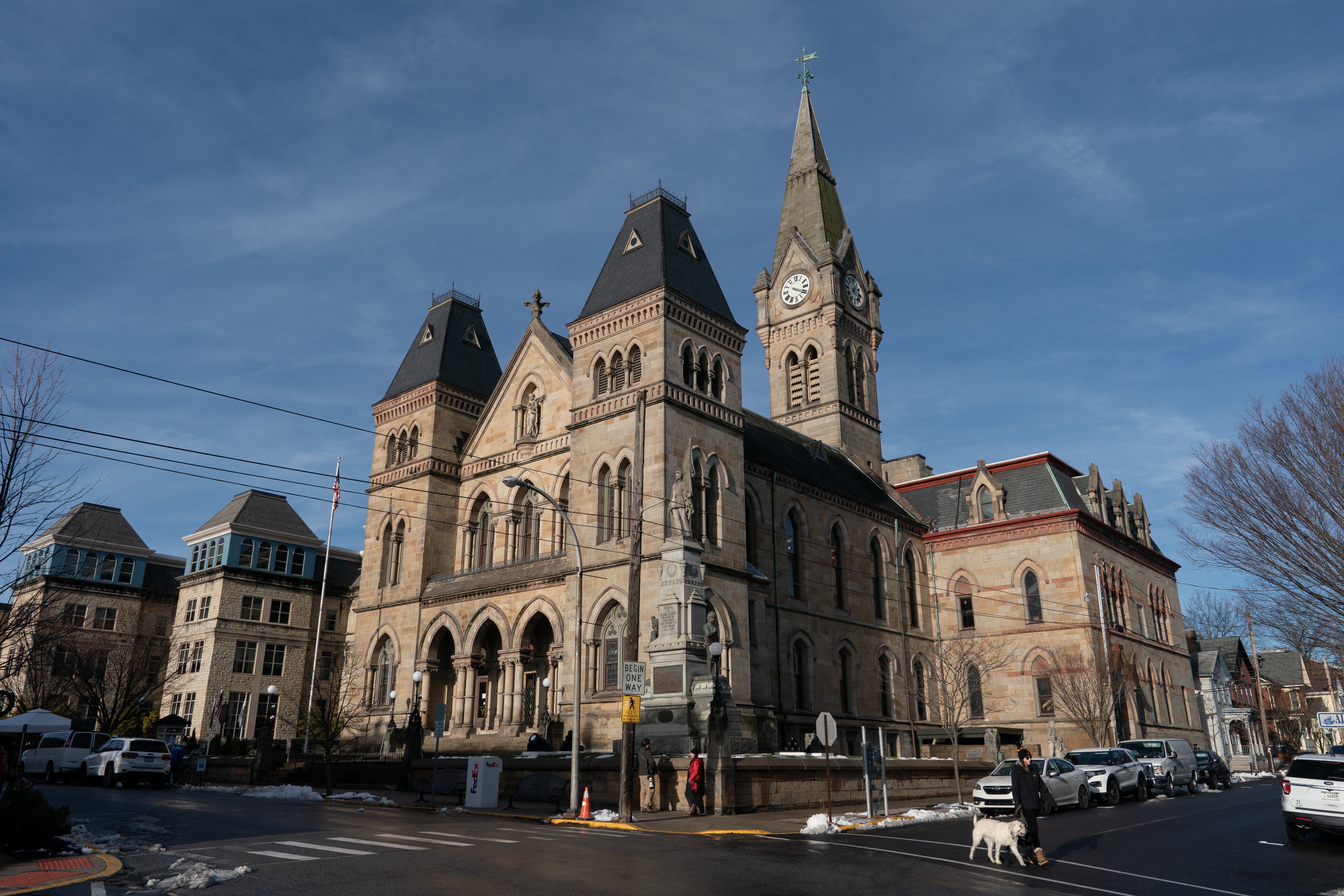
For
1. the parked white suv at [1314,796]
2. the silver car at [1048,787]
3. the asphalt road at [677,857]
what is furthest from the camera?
the silver car at [1048,787]

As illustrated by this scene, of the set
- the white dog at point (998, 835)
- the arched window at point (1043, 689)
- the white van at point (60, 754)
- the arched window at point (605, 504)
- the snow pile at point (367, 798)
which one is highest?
the arched window at point (605, 504)

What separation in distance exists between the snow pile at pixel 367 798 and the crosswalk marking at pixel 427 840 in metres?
9.61

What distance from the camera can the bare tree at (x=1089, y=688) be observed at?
41.7 m

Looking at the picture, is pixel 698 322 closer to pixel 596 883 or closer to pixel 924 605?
pixel 924 605

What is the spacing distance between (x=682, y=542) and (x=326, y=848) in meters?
11.2

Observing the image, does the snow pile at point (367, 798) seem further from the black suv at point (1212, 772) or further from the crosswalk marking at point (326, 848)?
the black suv at point (1212, 772)

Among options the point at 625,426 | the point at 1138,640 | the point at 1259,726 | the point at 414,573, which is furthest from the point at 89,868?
the point at 1259,726

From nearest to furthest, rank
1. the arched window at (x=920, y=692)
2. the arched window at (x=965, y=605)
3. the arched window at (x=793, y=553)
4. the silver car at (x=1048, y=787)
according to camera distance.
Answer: the silver car at (x=1048, y=787) < the arched window at (x=793, y=553) < the arched window at (x=920, y=692) < the arched window at (x=965, y=605)

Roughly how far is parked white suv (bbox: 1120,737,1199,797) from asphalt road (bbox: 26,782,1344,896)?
10100 millimetres

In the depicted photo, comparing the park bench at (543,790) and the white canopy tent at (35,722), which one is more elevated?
the white canopy tent at (35,722)

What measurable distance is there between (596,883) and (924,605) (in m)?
41.1

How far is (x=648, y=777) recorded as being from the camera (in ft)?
71.0

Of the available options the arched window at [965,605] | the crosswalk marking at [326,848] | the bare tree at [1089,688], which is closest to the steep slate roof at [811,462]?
the arched window at [965,605]

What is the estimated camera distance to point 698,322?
3578cm
